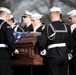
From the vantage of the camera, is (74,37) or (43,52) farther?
(74,37)

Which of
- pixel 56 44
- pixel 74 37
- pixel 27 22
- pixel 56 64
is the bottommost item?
pixel 56 64

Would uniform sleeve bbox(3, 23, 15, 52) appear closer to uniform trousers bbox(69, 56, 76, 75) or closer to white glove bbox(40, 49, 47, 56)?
white glove bbox(40, 49, 47, 56)

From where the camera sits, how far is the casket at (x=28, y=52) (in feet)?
25.2

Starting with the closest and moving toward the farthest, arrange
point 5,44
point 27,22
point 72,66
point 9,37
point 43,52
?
point 9,37 < point 5,44 < point 43,52 < point 72,66 < point 27,22

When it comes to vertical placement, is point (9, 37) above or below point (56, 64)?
above

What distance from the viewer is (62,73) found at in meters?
7.46

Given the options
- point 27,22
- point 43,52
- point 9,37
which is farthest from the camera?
point 27,22

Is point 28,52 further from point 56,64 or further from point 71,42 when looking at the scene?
point 71,42

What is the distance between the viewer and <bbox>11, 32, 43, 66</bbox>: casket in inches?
303

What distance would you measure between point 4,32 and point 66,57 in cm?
148

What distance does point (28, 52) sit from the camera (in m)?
7.76

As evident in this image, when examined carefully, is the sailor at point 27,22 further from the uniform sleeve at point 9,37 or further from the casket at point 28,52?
the uniform sleeve at point 9,37

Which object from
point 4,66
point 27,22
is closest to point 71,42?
point 4,66

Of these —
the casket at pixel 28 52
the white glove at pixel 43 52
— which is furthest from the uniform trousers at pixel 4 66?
the white glove at pixel 43 52
